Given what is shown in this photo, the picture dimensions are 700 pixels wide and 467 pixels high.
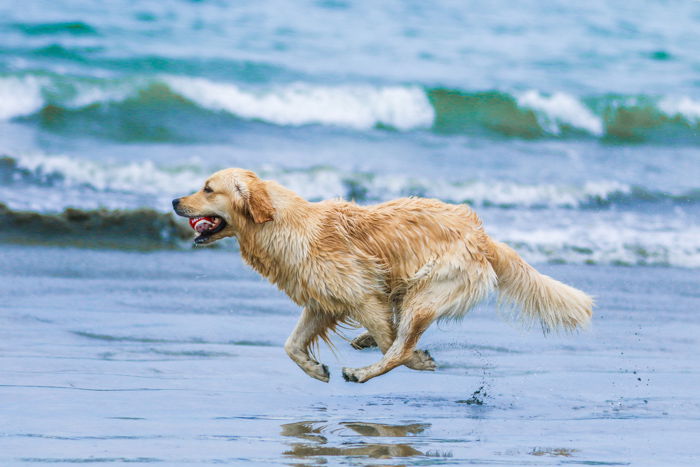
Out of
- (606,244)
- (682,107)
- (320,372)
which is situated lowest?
(320,372)

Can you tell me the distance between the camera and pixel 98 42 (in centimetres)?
1933

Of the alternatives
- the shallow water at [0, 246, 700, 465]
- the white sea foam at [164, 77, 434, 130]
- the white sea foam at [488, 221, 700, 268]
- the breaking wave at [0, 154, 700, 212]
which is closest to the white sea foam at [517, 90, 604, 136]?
the white sea foam at [164, 77, 434, 130]

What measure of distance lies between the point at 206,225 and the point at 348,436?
5.78 ft

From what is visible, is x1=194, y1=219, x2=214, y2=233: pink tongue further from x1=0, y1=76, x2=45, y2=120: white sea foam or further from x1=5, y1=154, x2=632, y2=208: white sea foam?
x1=0, y1=76, x2=45, y2=120: white sea foam

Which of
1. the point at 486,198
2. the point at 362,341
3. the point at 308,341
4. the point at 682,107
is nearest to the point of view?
the point at 308,341

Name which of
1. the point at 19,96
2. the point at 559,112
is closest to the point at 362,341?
the point at 19,96

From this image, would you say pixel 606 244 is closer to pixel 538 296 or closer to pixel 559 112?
pixel 538 296

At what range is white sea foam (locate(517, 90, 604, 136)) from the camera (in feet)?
61.9

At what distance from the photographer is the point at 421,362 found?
667 cm

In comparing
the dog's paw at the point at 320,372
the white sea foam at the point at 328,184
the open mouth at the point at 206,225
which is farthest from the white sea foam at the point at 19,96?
the dog's paw at the point at 320,372

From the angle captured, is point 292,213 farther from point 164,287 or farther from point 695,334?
point 695,334

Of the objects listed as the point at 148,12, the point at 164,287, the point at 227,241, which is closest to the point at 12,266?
the point at 164,287

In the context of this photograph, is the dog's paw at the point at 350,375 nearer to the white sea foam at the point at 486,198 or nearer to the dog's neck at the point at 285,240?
the dog's neck at the point at 285,240

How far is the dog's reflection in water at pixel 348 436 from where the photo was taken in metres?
5.10
